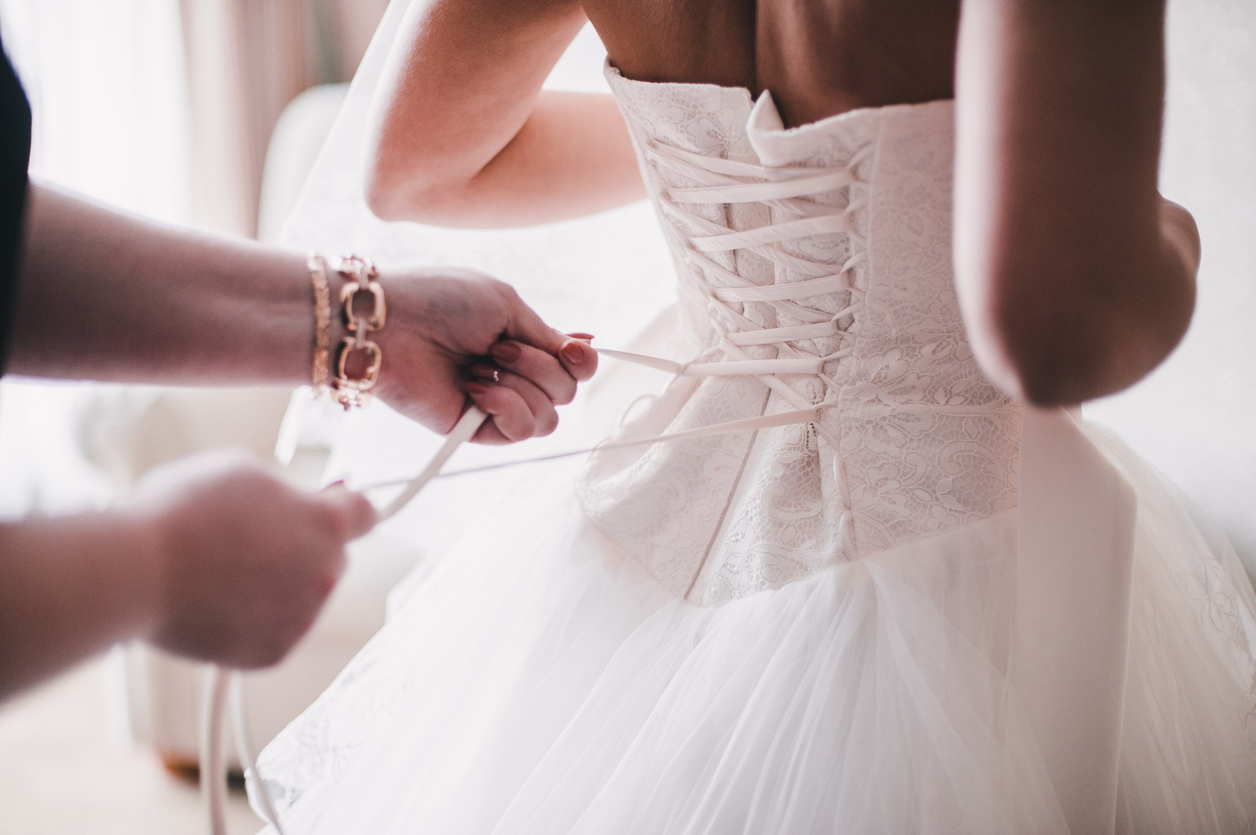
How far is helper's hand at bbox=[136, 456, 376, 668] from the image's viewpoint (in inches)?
11.4

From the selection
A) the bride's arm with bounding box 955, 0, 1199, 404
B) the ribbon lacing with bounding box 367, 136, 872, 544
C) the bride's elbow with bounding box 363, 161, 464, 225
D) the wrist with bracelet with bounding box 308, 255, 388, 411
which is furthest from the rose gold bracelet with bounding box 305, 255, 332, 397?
the bride's arm with bounding box 955, 0, 1199, 404

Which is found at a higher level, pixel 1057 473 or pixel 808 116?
pixel 808 116

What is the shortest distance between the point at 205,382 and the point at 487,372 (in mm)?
186

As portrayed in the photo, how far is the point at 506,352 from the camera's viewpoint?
526 mm

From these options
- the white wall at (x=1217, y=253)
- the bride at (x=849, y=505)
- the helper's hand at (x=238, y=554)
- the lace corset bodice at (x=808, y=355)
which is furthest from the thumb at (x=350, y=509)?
the white wall at (x=1217, y=253)

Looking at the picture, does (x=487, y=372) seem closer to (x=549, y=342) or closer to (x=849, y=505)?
(x=549, y=342)

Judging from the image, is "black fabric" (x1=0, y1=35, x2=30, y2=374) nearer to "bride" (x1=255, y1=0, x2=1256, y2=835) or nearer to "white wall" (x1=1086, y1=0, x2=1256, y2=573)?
"bride" (x1=255, y1=0, x2=1256, y2=835)

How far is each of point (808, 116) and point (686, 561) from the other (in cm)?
33

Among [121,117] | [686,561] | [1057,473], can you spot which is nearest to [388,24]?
[686,561]

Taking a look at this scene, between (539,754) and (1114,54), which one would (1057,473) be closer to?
(1114,54)

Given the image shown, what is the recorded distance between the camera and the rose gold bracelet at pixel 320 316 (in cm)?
49

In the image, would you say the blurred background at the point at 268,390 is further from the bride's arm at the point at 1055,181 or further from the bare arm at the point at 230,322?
the bride's arm at the point at 1055,181

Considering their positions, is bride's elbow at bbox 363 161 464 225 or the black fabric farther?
bride's elbow at bbox 363 161 464 225

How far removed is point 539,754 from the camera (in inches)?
20.0
